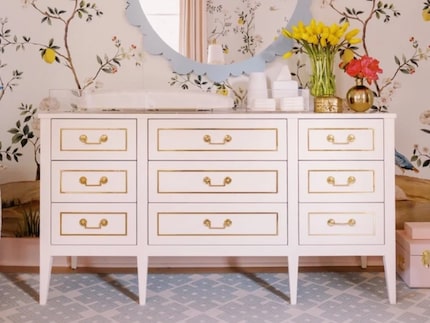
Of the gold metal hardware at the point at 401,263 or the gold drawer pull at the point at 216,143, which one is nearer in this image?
the gold drawer pull at the point at 216,143

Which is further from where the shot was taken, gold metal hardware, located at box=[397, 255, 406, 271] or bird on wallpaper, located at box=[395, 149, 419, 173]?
bird on wallpaper, located at box=[395, 149, 419, 173]

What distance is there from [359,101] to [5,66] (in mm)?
1742

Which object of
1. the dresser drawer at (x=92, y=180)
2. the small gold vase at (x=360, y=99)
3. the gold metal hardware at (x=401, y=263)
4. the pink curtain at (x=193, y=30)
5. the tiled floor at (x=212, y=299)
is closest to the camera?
the tiled floor at (x=212, y=299)

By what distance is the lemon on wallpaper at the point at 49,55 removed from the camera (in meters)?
2.55

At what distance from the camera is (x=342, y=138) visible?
202cm

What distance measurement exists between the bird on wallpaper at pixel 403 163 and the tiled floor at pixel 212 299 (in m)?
0.57

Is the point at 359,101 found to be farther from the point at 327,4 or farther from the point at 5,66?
the point at 5,66

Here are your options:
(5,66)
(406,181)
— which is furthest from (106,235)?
(406,181)

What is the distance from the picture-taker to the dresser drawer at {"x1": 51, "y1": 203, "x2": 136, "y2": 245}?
2027 mm

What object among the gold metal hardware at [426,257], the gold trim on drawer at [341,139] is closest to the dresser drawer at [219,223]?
the gold trim on drawer at [341,139]

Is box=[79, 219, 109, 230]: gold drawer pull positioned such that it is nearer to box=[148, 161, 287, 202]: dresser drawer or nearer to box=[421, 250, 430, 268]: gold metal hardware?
box=[148, 161, 287, 202]: dresser drawer

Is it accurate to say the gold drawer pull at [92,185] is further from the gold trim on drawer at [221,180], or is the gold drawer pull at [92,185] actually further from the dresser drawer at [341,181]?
the dresser drawer at [341,181]

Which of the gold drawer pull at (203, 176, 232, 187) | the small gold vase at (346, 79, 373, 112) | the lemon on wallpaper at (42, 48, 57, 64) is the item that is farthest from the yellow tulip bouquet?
the lemon on wallpaper at (42, 48, 57, 64)

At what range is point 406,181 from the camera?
259 cm
